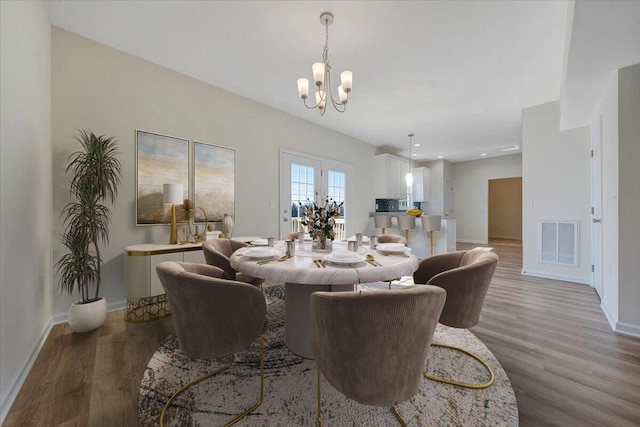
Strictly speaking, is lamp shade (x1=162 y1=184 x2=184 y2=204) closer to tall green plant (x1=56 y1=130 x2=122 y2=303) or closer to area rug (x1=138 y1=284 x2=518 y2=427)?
tall green plant (x1=56 y1=130 x2=122 y2=303)

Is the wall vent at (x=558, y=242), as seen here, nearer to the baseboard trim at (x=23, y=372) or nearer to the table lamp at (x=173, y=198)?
the table lamp at (x=173, y=198)

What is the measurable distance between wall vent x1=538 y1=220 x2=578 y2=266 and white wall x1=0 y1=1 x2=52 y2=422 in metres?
5.91

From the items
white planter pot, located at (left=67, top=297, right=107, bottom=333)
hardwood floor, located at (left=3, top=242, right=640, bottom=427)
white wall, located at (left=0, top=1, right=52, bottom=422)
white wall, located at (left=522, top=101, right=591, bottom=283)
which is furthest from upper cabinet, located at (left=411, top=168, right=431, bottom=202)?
white wall, located at (left=0, top=1, right=52, bottom=422)

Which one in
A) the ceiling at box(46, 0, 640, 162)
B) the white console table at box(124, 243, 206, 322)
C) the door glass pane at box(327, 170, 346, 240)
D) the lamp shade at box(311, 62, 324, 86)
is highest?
the ceiling at box(46, 0, 640, 162)

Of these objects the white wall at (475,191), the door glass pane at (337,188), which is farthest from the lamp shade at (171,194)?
the white wall at (475,191)

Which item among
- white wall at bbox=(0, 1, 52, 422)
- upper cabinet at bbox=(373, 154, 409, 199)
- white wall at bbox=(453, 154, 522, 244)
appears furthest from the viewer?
white wall at bbox=(453, 154, 522, 244)

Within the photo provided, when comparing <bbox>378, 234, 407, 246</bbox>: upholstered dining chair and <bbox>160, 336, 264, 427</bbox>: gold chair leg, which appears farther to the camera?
<bbox>378, 234, 407, 246</bbox>: upholstered dining chair

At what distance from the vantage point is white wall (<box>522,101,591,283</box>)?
12.2ft

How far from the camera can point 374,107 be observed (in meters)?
4.27

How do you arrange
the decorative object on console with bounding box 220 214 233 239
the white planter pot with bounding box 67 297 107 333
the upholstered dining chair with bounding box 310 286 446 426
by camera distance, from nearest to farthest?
the upholstered dining chair with bounding box 310 286 446 426 < the white planter pot with bounding box 67 297 107 333 < the decorative object on console with bounding box 220 214 233 239

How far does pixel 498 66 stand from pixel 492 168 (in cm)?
606

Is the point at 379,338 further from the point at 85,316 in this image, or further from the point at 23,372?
the point at 85,316

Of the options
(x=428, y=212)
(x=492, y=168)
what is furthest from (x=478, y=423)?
(x=492, y=168)

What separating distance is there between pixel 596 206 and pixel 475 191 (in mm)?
5421
